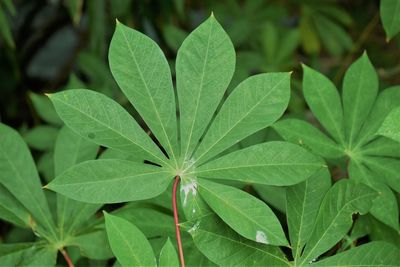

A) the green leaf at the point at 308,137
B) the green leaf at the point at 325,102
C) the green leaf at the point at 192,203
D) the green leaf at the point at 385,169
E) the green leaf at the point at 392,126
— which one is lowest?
the green leaf at the point at 192,203

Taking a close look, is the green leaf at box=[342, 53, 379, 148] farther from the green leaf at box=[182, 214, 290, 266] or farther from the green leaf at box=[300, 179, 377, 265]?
the green leaf at box=[182, 214, 290, 266]

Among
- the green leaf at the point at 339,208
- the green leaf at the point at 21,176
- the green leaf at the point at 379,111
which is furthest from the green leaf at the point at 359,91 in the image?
the green leaf at the point at 21,176

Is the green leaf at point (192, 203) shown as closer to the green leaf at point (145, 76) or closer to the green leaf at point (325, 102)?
the green leaf at point (145, 76)

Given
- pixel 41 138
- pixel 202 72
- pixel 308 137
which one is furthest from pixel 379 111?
pixel 41 138

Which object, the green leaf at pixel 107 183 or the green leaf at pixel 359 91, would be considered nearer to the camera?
the green leaf at pixel 107 183

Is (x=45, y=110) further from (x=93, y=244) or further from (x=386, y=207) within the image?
(x=386, y=207)

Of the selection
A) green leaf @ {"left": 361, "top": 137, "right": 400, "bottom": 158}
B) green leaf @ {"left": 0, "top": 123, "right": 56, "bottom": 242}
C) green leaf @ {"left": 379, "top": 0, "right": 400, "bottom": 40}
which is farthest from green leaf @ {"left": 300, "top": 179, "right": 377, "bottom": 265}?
green leaf @ {"left": 0, "top": 123, "right": 56, "bottom": 242}

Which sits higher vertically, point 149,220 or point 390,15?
point 390,15
